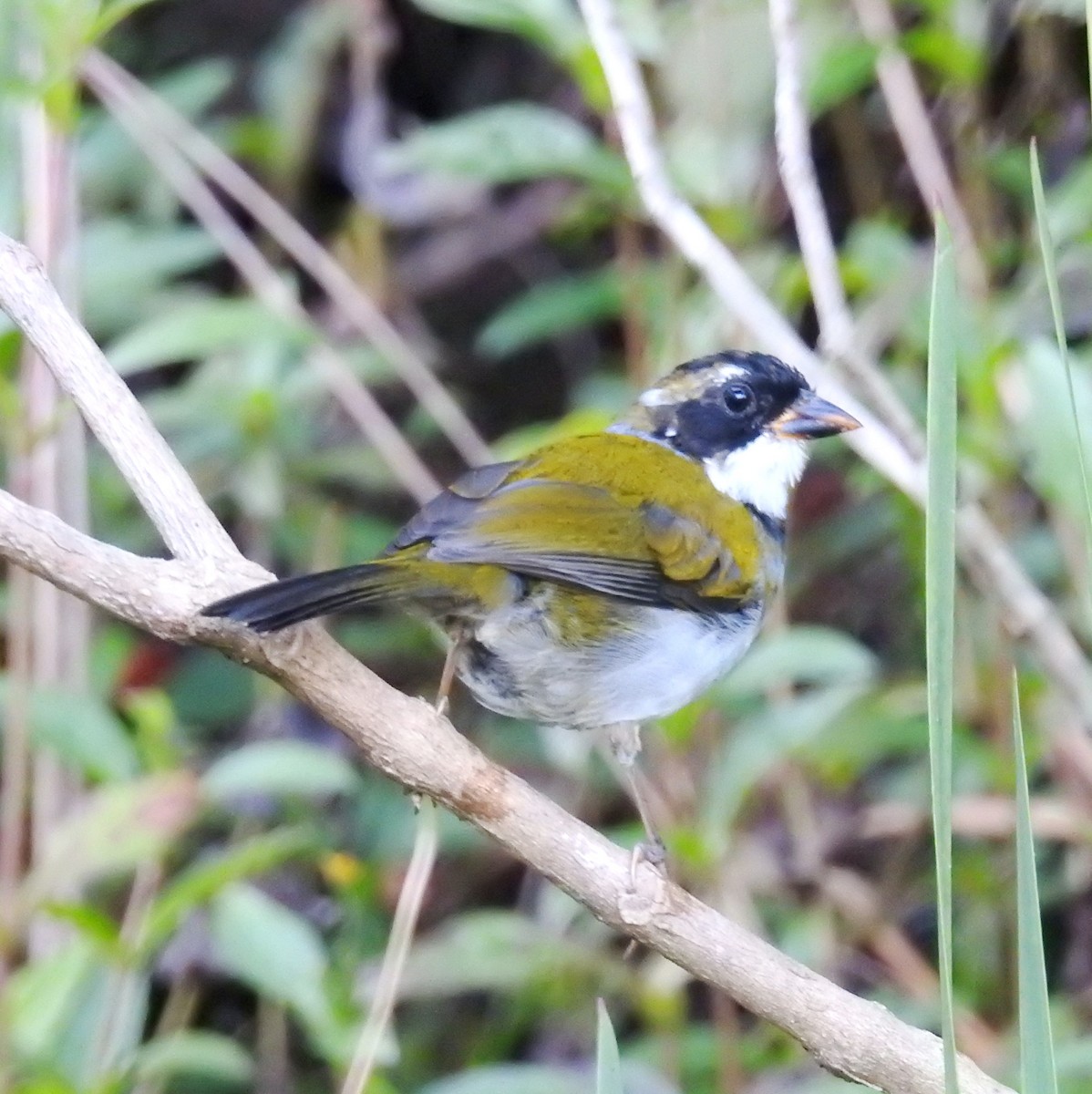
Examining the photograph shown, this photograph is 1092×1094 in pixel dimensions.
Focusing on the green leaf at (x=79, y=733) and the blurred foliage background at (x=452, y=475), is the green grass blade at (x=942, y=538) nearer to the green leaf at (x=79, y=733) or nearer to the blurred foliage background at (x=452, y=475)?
the blurred foliage background at (x=452, y=475)

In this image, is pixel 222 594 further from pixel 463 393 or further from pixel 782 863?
pixel 463 393

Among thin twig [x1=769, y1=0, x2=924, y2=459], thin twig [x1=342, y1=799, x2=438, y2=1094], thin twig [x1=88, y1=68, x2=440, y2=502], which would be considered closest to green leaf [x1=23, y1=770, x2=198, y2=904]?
thin twig [x1=342, y1=799, x2=438, y2=1094]

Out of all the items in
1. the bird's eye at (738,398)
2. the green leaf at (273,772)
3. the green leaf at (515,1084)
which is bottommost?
the green leaf at (515,1084)

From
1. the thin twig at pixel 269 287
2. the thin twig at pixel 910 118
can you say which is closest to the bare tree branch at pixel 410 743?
the thin twig at pixel 269 287

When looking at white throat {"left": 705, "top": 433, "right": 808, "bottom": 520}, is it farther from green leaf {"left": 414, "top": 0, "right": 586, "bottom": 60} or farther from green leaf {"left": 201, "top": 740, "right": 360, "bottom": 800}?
green leaf {"left": 201, "top": 740, "right": 360, "bottom": 800}

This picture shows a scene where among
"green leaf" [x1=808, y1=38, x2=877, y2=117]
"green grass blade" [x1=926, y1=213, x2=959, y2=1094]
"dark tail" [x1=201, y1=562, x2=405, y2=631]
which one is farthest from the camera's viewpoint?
"green leaf" [x1=808, y1=38, x2=877, y2=117]

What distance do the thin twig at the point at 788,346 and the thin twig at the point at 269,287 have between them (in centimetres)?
81

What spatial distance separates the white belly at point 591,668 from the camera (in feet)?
8.48

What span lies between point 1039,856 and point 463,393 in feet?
7.11

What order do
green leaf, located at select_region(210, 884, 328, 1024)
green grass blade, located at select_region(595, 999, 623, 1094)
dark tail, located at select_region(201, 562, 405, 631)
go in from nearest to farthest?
1. green grass blade, located at select_region(595, 999, 623, 1094)
2. dark tail, located at select_region(201, 562, 405, 631)
3. green leaf, located at select_region(210, 884, 328, 1024)

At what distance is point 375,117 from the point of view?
15.8 feet

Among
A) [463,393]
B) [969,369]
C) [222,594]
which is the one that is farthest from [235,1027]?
[222,594]

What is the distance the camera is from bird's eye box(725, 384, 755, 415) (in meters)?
3.17

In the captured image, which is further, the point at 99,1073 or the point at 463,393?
the point at 463,393
